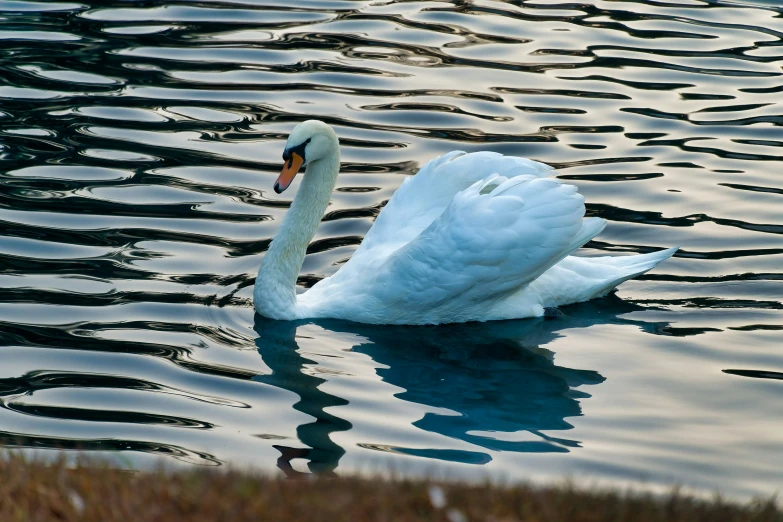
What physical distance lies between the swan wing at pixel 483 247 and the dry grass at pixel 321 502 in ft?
11.8

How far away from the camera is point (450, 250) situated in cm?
827

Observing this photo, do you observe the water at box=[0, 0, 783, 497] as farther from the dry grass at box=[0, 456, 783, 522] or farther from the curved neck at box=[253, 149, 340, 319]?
the dry grass at box=[0, 456, 783, 522]

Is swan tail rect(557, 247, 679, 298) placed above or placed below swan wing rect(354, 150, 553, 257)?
below

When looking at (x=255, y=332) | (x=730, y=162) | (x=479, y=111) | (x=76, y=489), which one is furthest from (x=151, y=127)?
(x=76, y=489)

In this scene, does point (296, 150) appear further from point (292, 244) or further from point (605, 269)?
point (605, 269)

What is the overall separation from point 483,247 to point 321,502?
399 centimetres

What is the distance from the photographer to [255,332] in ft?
27.8

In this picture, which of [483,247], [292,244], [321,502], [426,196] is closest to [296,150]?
[292,244]

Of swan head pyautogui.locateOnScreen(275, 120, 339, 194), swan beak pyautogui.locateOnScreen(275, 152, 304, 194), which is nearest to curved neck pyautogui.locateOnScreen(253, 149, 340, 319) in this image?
swan head pyautogui.locateOnScreen(275, 120, 339, 194)

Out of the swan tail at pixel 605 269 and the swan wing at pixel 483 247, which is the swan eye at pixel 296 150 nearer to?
the swan wing at pixel 483 247

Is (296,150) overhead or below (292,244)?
overhead

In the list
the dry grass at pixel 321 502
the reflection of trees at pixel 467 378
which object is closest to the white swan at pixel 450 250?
the reflection of trees at pixel 467 378

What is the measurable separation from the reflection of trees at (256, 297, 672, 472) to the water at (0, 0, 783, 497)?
0.07 feet

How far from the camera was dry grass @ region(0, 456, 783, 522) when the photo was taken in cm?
448
